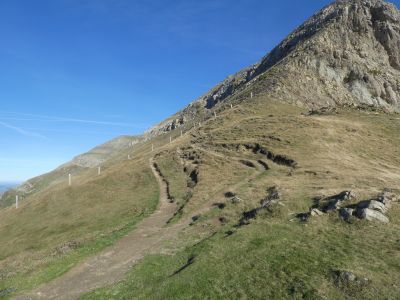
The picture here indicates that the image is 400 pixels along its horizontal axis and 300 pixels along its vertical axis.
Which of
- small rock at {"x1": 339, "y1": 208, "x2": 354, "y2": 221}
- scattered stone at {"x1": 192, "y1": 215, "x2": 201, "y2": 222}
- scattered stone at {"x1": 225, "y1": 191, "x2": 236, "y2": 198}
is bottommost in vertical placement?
small rock at {"x1": 339, "y1": 208, "x2": 354, "y2": 221}

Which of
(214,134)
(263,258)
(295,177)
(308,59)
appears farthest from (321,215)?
(308,59)

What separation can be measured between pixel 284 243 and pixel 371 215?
7856mm

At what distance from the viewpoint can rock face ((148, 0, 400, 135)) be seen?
369 ft

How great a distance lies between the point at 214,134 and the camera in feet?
273

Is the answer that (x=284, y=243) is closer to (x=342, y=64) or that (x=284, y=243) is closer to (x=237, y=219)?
(x=237, y=219)

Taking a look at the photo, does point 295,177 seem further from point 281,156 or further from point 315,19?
point 315,19

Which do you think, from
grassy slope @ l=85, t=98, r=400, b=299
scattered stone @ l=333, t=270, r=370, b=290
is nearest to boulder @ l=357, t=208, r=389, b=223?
grassy slope @ l=85, t=98, r=400, b=299

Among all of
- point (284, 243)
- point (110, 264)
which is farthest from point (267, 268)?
point (110, 264)

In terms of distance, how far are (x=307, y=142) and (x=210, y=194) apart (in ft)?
79.1

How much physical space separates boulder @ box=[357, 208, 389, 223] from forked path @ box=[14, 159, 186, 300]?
16.7m

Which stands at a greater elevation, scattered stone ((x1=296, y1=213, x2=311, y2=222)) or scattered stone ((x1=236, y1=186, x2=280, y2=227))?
scattered stone ((x1=236, y1=186, x2=280, y2=227))

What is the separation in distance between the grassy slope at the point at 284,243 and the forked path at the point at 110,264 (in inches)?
71.3

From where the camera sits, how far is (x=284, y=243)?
2873cm

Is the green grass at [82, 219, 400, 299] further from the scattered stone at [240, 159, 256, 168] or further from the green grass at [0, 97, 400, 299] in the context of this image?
the scattered stone at [240, 159, 256, 168]
